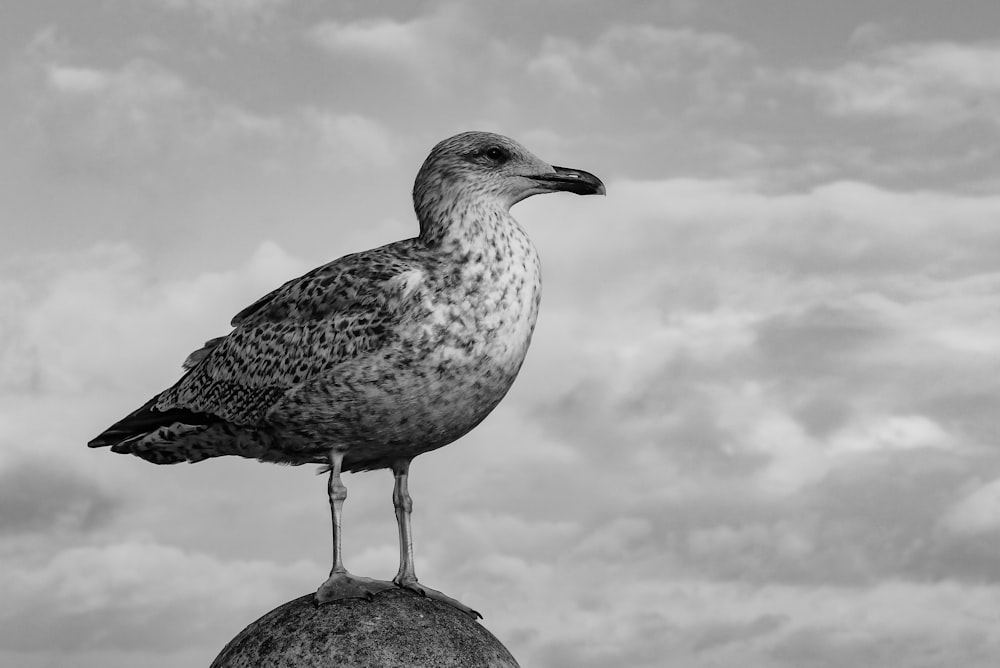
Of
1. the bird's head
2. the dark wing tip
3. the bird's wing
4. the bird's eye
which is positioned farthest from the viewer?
the dark wing tip

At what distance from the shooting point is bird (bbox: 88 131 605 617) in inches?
486

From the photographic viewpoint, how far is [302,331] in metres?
12.9

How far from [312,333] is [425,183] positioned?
182 centimetres

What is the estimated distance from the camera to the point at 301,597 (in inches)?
519

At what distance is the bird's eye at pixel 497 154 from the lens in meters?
13.2

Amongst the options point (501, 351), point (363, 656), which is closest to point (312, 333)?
point (501, 351)

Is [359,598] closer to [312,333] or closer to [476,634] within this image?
[476,634]

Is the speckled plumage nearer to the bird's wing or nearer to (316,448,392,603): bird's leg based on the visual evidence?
the bird's wing

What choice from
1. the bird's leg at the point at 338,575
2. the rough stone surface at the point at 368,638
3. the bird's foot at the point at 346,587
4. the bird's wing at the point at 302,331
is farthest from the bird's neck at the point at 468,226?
the rough stone surface at the point at 368,638

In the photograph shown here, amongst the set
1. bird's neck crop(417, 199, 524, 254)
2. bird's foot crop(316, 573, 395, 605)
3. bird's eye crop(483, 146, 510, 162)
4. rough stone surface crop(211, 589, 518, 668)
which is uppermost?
bird's eye crop(483, 146, 510, 162)

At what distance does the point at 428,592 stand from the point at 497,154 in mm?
4257

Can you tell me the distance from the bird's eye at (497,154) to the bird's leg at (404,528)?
9.96 ft

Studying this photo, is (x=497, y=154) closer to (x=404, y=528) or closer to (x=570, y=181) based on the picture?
(x=570, y=181)

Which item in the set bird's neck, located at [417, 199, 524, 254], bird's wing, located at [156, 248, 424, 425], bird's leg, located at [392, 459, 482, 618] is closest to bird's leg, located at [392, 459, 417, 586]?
bird's leg, located at [392, 459, 482, 618]
